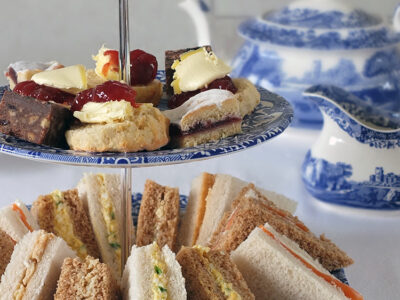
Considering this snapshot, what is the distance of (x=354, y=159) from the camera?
7.02ft

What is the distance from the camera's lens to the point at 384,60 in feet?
8.48

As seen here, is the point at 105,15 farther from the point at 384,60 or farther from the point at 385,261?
the point at 385,261

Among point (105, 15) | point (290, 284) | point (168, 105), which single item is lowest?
point (105, 15)

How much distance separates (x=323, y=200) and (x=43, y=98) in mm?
1204

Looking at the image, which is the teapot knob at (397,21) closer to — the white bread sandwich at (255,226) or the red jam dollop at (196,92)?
the white bread sandwich at (255,226)

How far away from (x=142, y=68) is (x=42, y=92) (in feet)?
0.71

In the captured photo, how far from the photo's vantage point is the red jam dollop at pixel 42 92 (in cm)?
124

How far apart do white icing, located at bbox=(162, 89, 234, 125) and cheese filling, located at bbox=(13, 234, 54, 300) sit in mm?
366

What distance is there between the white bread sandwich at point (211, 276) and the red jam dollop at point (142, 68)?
1.15 feet

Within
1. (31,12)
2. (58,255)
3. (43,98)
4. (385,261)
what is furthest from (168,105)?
(31,12)

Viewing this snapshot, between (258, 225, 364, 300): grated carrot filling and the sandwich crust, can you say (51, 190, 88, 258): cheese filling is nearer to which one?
the sandwich crust

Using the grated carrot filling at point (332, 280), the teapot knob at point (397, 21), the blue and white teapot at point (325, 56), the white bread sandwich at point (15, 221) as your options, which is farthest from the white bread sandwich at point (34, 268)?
the teapot knob at point (397, 21)

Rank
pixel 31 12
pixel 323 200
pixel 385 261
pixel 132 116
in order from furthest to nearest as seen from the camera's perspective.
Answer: pixel 31 12 → pixel 323 200 → pixel 385 261 → pixel 132 116

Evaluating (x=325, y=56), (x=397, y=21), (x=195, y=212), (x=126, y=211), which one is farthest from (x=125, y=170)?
(x=397, y=21)
